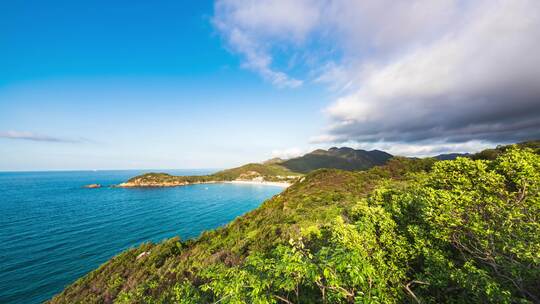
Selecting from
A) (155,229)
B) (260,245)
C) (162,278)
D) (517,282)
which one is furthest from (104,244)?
(517,282)

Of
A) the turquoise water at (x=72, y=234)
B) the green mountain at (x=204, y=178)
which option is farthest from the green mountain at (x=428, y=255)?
the green mountain at (x=204, y=178)

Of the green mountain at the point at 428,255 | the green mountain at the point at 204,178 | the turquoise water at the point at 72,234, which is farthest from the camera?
the green mountain at the point at 204,178

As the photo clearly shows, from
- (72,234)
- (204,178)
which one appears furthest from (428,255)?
(204,178)

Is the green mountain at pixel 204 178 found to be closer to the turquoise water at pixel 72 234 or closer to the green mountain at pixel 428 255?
the turquoise water at pixel 72 234

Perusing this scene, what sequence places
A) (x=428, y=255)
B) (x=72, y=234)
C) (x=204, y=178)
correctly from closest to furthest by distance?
(x=428, y=255)
(x=72, y=234)
(x=204, y=178)

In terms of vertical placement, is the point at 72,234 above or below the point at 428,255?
below

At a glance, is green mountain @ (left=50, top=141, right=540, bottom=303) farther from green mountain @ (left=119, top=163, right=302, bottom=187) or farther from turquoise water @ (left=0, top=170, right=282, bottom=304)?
green mountain @ (left=119, top=163, right=302, bottom=187)

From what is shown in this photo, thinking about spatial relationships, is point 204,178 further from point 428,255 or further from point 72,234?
point 428,255

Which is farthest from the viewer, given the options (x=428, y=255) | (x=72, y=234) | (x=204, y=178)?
(x=204, y=178)

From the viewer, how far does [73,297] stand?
1712 cm

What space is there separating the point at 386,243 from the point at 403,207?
2774 mm

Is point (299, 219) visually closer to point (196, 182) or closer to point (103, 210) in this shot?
point (103, 210)

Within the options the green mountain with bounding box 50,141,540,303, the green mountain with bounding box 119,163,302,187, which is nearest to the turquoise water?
the green mountain with bounding box 50,141,540,303

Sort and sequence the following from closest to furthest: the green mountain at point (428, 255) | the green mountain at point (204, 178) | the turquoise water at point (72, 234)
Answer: the green mountain at point (428, 255), the turquoise water at point (72, 234), the green mountain at point (204, 178)
